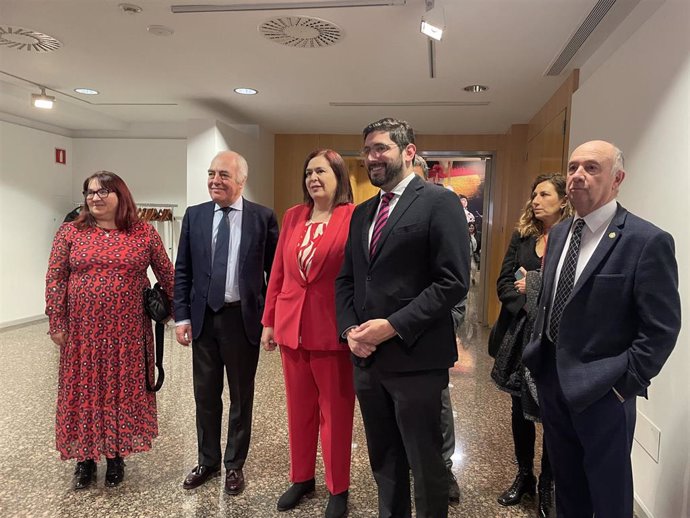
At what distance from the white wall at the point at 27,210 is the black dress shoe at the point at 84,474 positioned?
4368 mm

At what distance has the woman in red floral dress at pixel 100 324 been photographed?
224 centimetres

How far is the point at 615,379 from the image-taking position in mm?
1443

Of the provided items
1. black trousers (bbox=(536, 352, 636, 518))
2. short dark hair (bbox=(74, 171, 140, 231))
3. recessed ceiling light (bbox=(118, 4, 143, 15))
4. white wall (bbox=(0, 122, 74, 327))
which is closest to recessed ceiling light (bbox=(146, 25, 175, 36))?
recessed ceiling light (bbox=(118, 4, 143, 15))

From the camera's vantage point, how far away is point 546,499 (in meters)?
2.15

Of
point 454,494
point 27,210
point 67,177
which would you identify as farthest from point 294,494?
point 67,177

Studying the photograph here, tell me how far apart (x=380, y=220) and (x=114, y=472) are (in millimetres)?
1844

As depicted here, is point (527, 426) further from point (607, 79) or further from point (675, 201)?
point (607, 79)

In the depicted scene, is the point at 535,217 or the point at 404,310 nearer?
the point at 404,310

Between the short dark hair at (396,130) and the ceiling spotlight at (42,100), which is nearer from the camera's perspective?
the short dark hair at (396,130)

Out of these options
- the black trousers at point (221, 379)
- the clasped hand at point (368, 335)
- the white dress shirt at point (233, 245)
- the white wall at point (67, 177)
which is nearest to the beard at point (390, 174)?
the clasped hand at point (368, 335)

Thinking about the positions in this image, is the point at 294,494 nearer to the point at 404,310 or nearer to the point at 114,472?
the point at 114,472

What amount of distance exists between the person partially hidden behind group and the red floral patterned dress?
169 centimetres

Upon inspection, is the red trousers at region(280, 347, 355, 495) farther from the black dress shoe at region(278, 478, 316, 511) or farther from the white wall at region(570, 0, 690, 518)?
the white wall at region(570, 0, 690, 518)

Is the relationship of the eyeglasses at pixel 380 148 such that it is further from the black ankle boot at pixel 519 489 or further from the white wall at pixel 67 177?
the white wall at pixel 67 177
